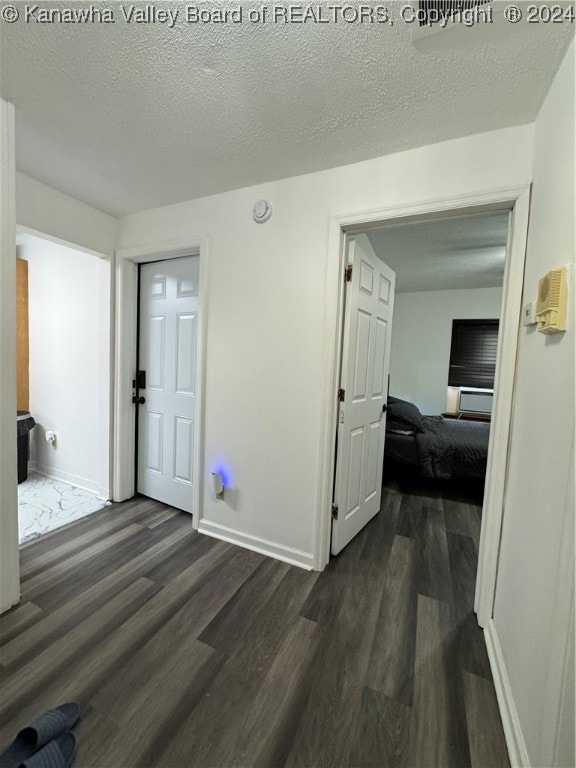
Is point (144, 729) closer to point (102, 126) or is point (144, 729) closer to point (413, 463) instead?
point (102, 126)

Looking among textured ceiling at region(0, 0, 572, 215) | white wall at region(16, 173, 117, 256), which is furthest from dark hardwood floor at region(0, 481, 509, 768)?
textured ceiling at region(0, 0, 572, 215)

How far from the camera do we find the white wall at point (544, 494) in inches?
31.9

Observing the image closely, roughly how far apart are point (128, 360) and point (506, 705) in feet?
9.76

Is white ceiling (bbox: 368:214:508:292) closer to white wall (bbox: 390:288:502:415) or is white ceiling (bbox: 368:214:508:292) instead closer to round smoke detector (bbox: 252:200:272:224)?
white wall (bbox: 390:288:502:415)

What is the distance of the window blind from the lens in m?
4.58

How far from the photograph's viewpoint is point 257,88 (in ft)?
4.14

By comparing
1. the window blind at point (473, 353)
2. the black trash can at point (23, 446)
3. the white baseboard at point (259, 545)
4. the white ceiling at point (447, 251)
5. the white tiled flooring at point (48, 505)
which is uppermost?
the white ceiling at point (447, 251)

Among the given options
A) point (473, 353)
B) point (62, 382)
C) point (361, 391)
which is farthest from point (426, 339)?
point (62, 382)

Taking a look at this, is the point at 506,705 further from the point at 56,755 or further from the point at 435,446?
the point at 435,446

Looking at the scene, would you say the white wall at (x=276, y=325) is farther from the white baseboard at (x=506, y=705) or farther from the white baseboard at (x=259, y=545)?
the white baseboard at (x=506, y=705)

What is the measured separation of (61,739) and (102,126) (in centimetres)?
250

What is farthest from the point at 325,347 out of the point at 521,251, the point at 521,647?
the point at 521,647

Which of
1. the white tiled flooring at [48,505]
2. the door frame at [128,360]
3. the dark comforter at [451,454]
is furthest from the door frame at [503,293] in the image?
the white tiled flooring at [48,505]

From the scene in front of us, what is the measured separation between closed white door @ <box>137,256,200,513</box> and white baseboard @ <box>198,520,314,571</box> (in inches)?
14.3
